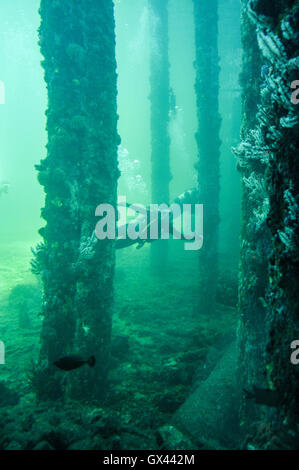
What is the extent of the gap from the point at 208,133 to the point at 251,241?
17.9ft

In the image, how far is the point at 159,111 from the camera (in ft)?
40.5

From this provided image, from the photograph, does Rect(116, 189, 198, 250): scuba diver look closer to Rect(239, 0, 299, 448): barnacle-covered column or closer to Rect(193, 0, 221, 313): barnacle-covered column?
Rect(193, 0, 221, 313): barnacle-covered column

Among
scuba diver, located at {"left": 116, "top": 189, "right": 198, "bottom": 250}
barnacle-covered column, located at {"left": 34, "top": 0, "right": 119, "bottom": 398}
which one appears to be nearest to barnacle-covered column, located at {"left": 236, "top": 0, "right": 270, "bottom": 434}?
barnacle-covered column, located at {"left": 34, "top": 0, "right": 119, "bottom": 398}

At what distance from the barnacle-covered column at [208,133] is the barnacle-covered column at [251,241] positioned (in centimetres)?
381

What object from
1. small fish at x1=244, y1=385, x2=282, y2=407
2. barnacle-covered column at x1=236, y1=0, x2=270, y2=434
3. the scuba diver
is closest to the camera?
small fish at x1=244, y1=385, x2=282, y2=407

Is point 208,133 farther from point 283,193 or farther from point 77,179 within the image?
point 283,193

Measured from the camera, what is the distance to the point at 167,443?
2.86 metres

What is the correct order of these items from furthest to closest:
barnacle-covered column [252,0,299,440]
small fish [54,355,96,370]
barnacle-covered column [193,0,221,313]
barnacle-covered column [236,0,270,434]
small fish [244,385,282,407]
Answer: barnacle-covered column [193,0,221,313]
barnacle-covered column [236,0,270,434]
small fish [54,355,96,370]
small fish [244,385,282,407]
barnacle-covered column [252,0,299,440]

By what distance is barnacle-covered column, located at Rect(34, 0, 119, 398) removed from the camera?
4250 millimetres

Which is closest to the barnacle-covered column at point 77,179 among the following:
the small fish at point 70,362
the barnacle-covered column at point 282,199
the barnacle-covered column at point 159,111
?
the small fish at point 70,362

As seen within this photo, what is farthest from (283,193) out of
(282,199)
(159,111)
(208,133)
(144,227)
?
(159,111)

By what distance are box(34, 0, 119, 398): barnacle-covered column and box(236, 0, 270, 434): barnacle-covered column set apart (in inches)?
93.7

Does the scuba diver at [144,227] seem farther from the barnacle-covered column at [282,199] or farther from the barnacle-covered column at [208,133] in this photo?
the barnacle-covered column at [282,199]

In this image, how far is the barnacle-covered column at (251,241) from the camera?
3542 mm
